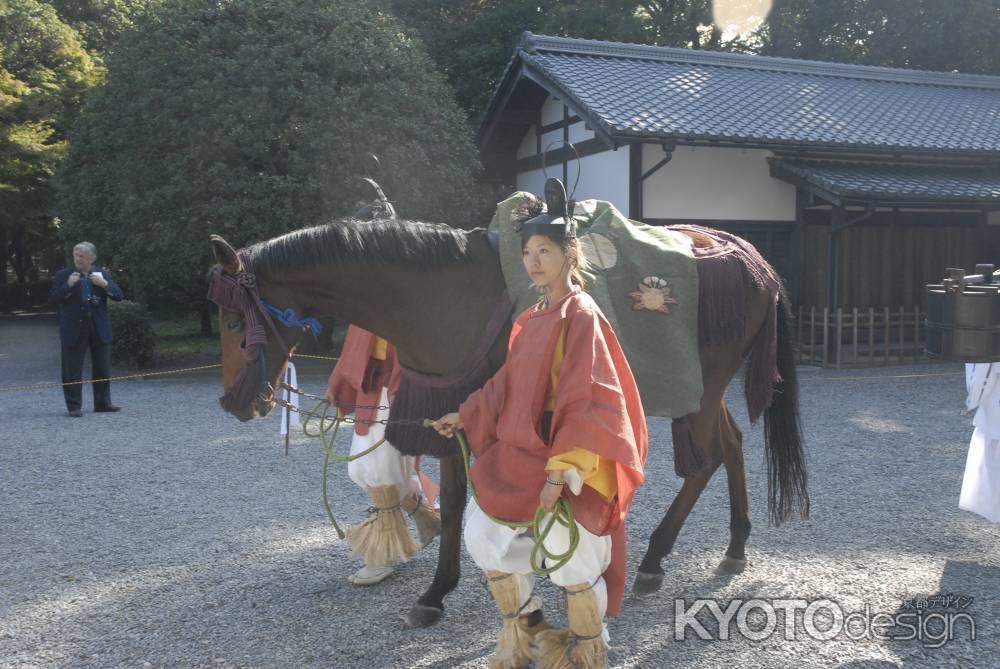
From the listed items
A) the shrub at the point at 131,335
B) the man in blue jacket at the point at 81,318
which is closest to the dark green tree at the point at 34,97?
the shrub at the point at 131,335

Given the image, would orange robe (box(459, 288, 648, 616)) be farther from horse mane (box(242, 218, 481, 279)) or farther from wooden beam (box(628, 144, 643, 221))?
wooden beam (box(628, 144, 643, 221))

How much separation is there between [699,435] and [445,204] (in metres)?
8.02

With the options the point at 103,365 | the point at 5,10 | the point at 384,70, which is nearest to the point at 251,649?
the point at 103,365

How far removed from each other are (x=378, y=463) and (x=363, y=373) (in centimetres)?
41

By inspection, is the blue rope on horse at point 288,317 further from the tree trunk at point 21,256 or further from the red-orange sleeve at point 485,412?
the tree trunk at point 21,256

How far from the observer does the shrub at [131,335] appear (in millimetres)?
10680

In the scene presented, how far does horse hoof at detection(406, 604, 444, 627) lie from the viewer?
3.03 m

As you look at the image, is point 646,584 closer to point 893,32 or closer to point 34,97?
point 34,97

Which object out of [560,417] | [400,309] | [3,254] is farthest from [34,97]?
[560,417]

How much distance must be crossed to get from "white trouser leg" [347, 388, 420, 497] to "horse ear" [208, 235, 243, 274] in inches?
40.5

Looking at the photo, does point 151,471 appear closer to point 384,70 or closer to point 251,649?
point 251,649

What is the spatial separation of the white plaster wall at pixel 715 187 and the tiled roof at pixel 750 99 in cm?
52

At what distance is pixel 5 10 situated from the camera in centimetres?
1831

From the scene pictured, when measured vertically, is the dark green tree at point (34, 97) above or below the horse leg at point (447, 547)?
above
